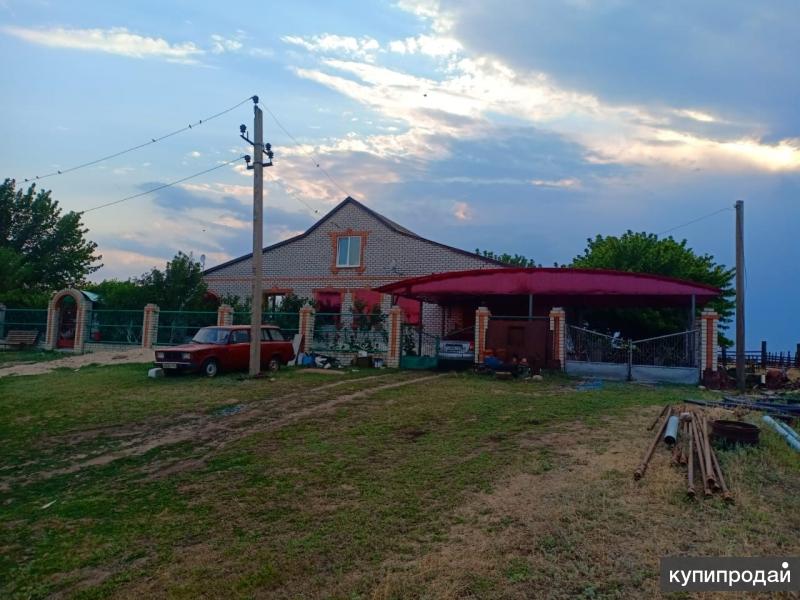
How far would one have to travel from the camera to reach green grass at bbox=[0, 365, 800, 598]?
4426 mm

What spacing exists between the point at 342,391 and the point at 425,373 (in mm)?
4709

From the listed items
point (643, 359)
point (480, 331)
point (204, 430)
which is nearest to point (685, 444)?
point (204, 430)

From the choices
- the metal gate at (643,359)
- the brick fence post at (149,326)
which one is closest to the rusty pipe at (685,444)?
the metal gate at (643,359)

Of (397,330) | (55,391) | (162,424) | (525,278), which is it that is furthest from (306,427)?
(525,278)

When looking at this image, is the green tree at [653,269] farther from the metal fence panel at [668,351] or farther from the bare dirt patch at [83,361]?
the bare dirt patch at [83,361]

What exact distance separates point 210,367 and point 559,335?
34.3ft

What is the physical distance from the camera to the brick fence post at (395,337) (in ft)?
61.5

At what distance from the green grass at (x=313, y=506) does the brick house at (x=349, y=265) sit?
13.6 m

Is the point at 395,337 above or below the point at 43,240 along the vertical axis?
below

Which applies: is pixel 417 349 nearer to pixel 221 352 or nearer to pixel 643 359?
pixel 221 352

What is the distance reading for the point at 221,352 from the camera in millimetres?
15891

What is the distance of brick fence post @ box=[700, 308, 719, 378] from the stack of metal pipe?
336 inches

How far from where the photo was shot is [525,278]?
18.4 metres

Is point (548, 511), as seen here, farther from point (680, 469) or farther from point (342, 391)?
point (342, 391)
